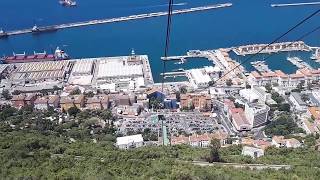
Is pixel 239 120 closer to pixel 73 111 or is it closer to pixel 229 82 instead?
pixel 229 82

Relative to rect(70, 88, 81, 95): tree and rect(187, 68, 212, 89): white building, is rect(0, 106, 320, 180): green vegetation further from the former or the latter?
rect(187, 68, 212, 89): white building

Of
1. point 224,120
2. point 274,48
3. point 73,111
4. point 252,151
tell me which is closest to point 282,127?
point 224,120

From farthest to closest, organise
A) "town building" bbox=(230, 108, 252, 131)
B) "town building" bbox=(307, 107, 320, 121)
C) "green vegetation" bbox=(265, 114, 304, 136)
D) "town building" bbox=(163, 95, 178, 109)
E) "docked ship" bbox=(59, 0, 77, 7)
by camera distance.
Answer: "docked ship" bbox=(59, 0, 77, 7) < "town building" bbox=(163, 95, 178, 109) < "town building" bbox=(307, 107, 320, 121) < "town building" bbox=(230, 108, 252, 131) < "green vegetation" bbox=(265, 114, 304, 136)

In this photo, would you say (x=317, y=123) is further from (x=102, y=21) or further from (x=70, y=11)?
(x=70, y=11)

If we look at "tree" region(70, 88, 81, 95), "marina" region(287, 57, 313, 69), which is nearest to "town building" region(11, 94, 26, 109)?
"tree" region(70, 88, 81, 95)

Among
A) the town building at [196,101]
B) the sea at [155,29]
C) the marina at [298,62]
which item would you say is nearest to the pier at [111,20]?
the sea at [155,29]

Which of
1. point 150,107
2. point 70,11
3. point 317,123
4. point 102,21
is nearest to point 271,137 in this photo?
point 317,123

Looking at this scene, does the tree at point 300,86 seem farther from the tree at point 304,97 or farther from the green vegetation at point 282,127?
the green vegetation at point 282,127
